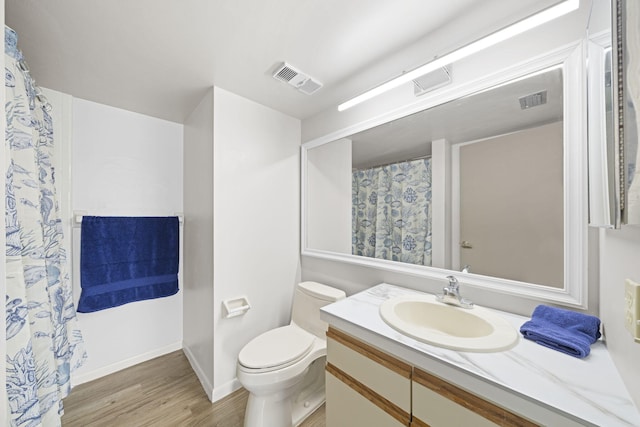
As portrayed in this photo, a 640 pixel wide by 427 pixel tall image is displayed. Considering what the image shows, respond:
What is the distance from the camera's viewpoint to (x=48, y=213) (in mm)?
1267

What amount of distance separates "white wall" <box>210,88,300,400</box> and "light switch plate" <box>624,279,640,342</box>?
5.88 ft

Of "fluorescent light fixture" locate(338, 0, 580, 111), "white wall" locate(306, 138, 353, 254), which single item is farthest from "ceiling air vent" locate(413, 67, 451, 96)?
"white wall" locate(306, 138, 353, 254)

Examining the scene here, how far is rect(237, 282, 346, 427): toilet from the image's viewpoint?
129 centimetres

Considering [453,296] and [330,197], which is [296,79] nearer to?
[330,197]

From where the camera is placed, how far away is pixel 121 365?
194cm

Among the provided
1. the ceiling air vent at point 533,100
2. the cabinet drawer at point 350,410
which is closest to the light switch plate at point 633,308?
the cabinet drawer at point 350,410

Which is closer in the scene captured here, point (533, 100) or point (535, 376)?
point (535, 376)

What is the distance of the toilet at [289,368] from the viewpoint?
51.0 inches

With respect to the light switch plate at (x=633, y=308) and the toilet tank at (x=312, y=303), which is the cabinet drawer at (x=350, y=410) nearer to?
the toilet tank at (x=312, y=303)

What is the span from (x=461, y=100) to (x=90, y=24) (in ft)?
6.12

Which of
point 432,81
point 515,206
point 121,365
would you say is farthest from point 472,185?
point 121,365

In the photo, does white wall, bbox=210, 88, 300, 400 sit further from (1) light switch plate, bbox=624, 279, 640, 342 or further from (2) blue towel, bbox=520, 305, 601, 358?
(1) light switch plate, bbox=624, 279, 640, 342

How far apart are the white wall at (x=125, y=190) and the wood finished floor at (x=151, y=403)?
0.19 meters

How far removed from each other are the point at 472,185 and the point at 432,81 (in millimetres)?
604
